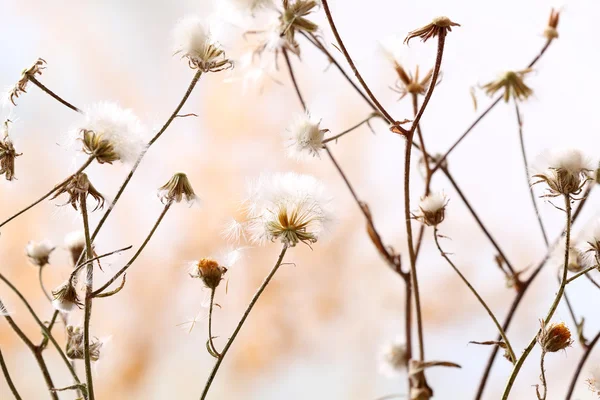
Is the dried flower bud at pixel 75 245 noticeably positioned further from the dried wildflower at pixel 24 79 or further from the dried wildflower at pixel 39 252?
the dried wildflower at pixel 24 79

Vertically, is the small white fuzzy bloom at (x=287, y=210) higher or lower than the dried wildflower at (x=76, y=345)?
higher

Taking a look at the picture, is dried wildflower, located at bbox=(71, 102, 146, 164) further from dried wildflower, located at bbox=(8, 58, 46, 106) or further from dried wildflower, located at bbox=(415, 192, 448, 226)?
dried wildflower, located at bbox=(415, 192, 448, 226)

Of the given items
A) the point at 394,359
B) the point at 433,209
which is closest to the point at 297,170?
the point at 394,359

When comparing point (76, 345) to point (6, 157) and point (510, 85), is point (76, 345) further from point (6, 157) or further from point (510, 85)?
point (510, 85)

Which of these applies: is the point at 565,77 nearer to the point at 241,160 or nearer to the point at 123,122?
the point at 241,160

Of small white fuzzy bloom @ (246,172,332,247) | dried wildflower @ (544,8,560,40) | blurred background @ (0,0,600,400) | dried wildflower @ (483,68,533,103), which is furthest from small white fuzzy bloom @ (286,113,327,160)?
blurred background @ (0,0,600,400)

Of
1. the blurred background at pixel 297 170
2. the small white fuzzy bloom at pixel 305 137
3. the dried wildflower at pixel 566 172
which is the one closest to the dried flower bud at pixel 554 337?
the dried wildflower at pixel 566 172
